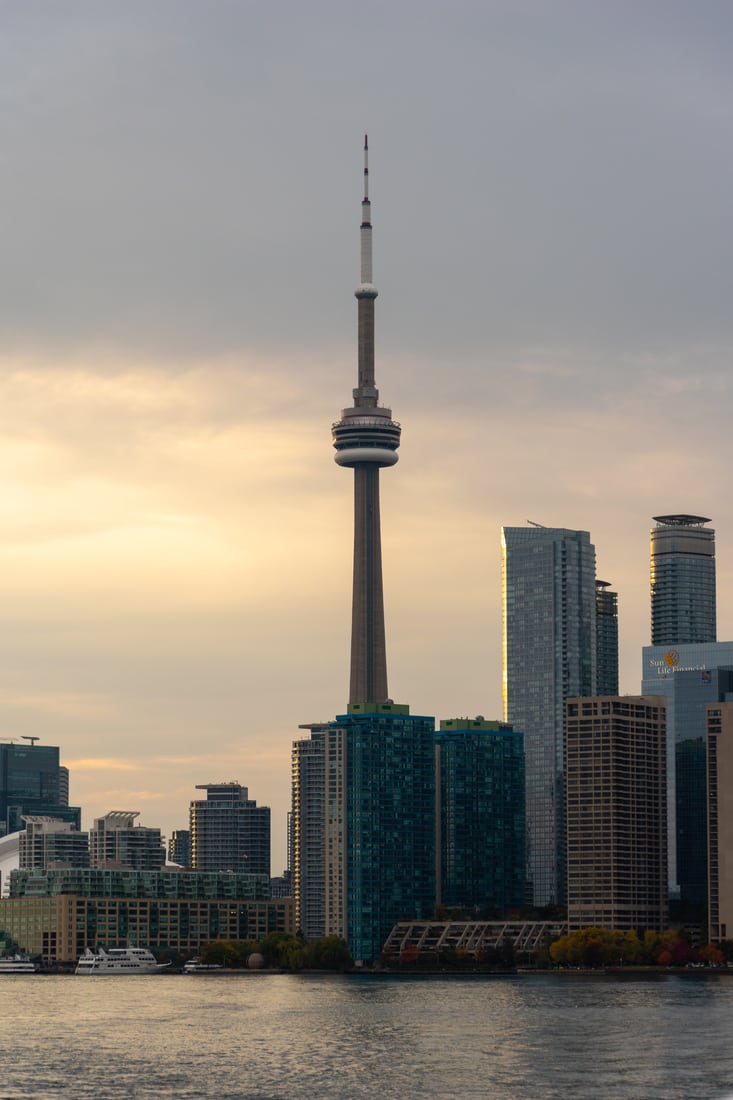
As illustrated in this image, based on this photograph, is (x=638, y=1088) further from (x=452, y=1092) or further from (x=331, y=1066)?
(x=331, y=1066)

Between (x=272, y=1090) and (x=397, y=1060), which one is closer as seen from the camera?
(x=272, y=1090)

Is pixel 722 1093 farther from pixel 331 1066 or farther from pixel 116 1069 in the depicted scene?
pixel 116 1069

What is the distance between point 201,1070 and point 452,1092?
28.0m

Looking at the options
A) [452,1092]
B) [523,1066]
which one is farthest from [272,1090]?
[523,1066]

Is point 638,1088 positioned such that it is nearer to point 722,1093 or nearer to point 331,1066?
point 722,1093

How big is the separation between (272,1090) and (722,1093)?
3363 cm

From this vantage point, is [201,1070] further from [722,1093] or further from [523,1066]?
[722,1093]

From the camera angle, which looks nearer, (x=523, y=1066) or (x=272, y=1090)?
(x=272, y=1090)

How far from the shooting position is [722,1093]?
167 meters

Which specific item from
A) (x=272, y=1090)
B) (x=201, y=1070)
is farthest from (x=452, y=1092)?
(x=201, y=1070)

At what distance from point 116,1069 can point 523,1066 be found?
110 feet

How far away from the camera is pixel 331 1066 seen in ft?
636

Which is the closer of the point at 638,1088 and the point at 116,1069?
the point at 638,1088

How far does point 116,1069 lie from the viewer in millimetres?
191000
